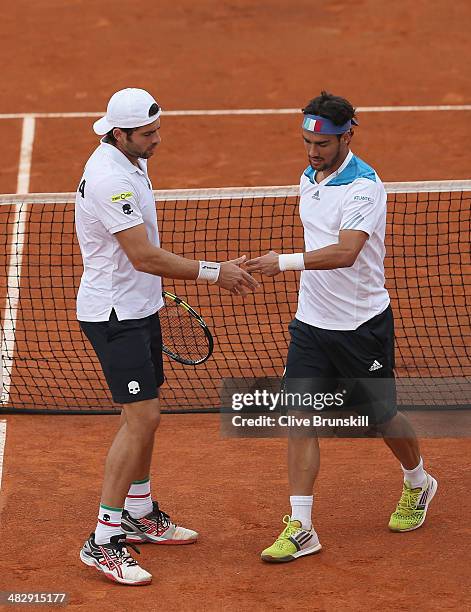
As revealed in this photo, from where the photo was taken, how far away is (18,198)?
975cm

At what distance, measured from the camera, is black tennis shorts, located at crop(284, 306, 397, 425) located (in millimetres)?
7309

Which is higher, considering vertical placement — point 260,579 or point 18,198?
point 18,198

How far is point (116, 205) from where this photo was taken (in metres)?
6.84

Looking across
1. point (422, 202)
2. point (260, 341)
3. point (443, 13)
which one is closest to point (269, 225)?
point (422, 202)

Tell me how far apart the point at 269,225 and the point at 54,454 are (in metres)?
4.86

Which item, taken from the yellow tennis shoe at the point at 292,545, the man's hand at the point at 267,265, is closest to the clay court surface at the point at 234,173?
the yellow tennis shoe at the point at 292,545

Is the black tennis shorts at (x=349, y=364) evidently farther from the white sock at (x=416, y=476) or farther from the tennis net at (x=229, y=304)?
the tennis net at (x=229, y=304)

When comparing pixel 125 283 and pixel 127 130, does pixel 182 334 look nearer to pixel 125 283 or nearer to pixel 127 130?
pixel 125 283

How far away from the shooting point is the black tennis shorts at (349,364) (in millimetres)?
7309

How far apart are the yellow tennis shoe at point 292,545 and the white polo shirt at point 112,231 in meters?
1.49

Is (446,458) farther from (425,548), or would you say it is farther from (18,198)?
(18,198)

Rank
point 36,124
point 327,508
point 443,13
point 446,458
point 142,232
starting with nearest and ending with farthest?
point 142,232
point 327,508
point 446,458
point 36,124
point 443,13

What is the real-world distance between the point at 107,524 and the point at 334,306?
1.78 metres

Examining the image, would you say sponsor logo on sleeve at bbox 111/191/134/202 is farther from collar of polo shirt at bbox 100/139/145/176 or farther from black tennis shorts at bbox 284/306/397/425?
black tennis shorts at bbox 284/306/397/425
